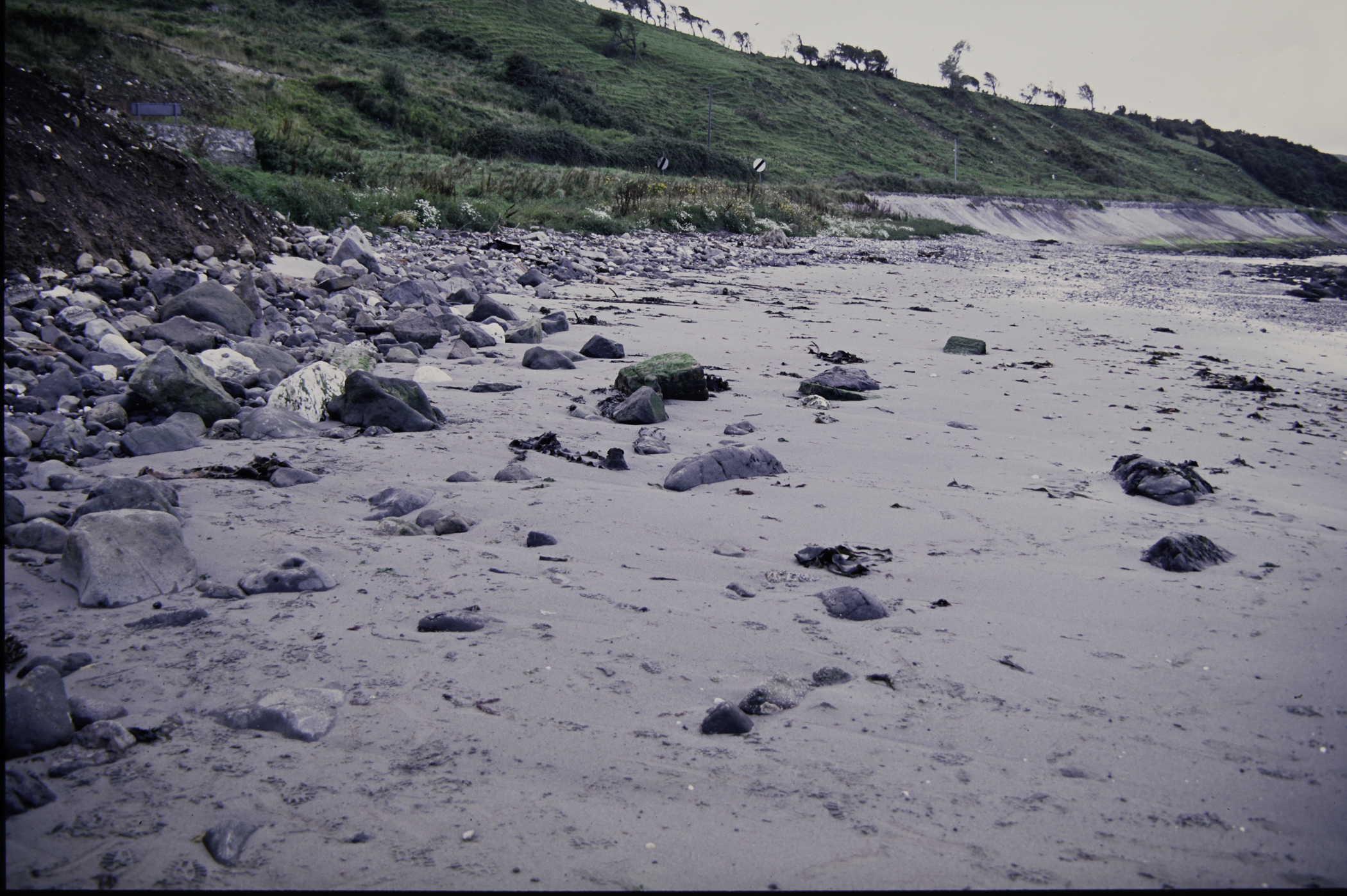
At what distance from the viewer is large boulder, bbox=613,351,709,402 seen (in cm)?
419

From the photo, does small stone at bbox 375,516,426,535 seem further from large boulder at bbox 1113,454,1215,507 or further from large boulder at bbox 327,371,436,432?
large boulder at bbox 1113,454,1215,507

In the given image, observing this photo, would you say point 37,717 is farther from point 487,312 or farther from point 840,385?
point 487,312

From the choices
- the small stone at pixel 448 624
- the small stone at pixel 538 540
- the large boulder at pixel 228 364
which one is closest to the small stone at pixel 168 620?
the small stone at pixel 448 624

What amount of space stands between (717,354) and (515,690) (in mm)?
4067

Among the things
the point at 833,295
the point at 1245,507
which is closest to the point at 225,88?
the point at 833,295

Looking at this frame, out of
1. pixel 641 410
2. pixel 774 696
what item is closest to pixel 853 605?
pixel 774 696

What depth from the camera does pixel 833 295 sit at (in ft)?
29.9

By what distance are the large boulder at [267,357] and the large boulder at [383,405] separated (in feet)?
2.22

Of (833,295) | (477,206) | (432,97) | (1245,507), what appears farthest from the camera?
(432,97)

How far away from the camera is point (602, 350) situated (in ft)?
17.2

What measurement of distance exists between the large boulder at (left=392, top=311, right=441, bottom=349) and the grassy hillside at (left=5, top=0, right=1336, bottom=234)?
4590mm

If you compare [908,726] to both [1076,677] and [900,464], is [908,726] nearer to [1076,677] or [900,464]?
[1076,677]

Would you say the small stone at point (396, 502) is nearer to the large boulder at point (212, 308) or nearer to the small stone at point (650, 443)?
the small stone at point (650, 443)

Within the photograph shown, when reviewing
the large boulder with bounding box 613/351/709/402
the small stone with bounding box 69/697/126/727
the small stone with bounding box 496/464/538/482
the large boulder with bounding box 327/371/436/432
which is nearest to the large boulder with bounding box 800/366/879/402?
the large boulder with bounding box 613/351/709/402
